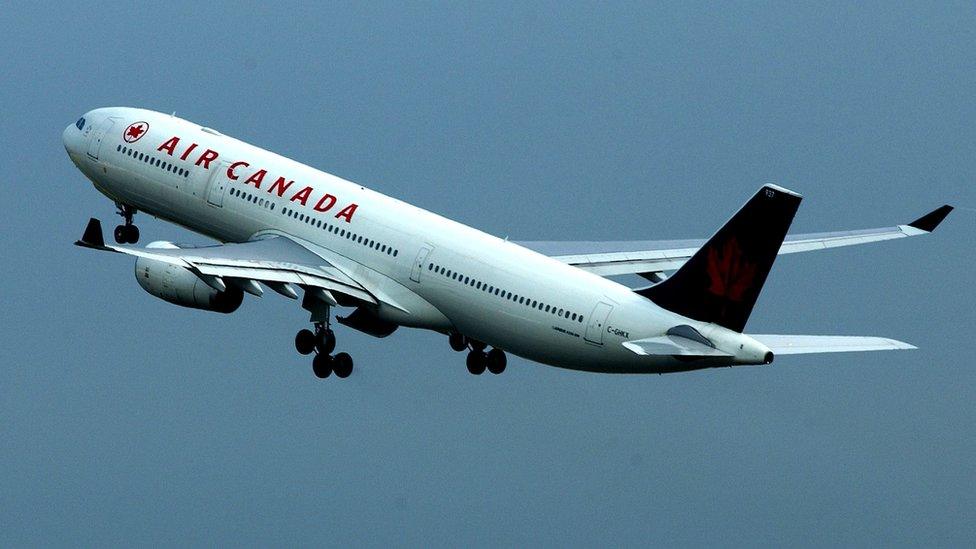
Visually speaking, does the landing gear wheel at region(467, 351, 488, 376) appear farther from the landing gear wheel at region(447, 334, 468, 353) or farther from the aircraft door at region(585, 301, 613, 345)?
the aircraft door at region(585, 301, 613, 345)

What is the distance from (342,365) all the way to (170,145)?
11391mm

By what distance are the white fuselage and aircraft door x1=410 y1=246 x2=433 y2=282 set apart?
0.10ft

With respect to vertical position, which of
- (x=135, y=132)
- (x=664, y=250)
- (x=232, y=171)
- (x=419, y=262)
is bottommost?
(x=419, y=262)

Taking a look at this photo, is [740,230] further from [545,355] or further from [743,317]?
[545,355]

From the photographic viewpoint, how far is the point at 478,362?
2682 inches

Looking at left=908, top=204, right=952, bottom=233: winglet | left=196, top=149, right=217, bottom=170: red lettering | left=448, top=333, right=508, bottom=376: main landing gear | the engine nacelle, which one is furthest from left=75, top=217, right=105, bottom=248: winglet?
left=908, top=204, right=952, bottom=233: winglet

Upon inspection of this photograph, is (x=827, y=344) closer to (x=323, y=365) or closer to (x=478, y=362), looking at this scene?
(x=478, y=362)

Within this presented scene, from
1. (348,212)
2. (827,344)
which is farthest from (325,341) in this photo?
(827,344)

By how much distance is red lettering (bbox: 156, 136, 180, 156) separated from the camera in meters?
71.4

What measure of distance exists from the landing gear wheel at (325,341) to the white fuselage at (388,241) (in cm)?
182

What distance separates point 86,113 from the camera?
249 feet

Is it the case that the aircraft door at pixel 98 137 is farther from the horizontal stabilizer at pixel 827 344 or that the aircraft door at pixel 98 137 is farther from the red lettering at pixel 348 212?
the horizontal stabilizer at pixel 827 344

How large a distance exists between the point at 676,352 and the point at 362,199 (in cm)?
1384

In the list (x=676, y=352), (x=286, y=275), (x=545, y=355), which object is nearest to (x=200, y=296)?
(x=286, y=275)
